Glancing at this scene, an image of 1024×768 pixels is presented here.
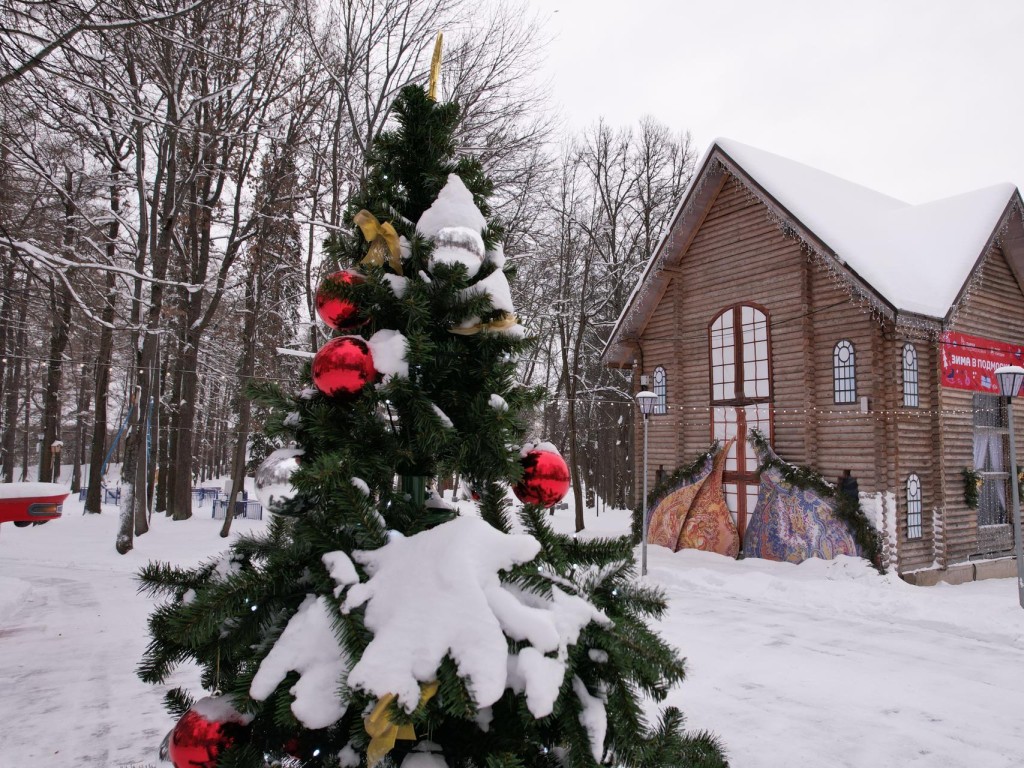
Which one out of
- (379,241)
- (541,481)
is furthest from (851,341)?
(379,241)

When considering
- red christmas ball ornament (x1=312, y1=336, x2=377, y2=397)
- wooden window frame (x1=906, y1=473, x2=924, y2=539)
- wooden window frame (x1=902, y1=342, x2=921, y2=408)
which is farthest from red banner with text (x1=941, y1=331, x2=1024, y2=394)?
red christmas ball ornament (x1=312, y1=336, x2=377, y2=397)

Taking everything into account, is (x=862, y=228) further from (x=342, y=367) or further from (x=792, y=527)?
(x=342, y=367)

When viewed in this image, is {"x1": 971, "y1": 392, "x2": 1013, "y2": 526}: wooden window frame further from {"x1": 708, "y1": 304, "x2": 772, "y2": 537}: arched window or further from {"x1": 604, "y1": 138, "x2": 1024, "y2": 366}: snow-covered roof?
{"x1": 708, "y1": 304, "x2": 772, "y2": 537}: arched window

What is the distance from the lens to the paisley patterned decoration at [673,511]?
15297mm

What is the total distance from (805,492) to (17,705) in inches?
489

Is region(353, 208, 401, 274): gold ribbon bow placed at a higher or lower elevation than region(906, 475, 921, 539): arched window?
higher

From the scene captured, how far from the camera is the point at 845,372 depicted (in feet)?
43.5

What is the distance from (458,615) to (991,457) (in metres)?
16.5

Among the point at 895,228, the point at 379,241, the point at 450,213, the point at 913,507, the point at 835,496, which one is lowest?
the point at 913,507

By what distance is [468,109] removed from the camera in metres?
17.4

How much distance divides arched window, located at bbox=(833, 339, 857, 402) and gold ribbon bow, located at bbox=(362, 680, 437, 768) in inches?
521

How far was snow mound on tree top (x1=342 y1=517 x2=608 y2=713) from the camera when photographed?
167 cm

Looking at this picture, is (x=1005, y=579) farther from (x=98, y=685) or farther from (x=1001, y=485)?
(x=98, y=685)

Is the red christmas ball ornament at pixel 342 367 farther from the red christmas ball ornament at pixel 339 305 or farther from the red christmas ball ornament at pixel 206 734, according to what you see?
the red christmas ball ornament at pixel 206 734
